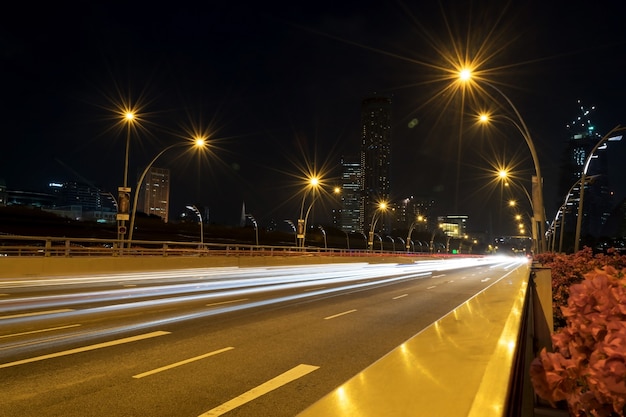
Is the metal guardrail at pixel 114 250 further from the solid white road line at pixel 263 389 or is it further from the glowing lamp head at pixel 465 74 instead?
the glowing lamp head at pixel 465 74

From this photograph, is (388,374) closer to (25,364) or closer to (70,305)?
(25,364)

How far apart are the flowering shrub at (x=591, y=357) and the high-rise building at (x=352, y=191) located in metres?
156

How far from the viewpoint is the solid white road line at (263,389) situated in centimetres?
603

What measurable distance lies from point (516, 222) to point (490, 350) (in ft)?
283

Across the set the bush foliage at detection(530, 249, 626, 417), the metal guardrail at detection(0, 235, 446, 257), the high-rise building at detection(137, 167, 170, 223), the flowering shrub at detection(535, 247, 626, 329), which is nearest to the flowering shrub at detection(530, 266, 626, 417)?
the bush foliage at detection(530, 249, 626, 417)

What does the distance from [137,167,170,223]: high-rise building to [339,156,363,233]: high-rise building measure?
178 feet

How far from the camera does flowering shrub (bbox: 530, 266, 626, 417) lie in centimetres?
205

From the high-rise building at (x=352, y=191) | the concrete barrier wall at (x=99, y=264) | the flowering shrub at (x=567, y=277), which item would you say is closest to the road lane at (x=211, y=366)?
the flowering shrub at (x=567, y=277)

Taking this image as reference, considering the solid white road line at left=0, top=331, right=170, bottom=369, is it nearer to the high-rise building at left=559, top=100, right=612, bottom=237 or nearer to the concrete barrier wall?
the concrete barrier wall

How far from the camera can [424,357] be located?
4.31m

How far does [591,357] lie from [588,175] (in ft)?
394

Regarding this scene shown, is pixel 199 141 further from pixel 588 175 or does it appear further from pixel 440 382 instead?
pixel 588 175

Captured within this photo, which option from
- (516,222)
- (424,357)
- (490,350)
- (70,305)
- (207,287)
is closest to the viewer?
(424,357)

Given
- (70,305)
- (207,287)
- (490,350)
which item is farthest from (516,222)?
(490,350)
